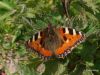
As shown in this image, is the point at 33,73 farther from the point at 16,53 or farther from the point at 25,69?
the point at 16,53

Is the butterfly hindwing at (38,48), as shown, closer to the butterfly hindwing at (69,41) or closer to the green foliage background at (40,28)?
the butterfly hindwing at (69,41)

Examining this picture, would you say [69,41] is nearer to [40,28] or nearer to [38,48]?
[38,48]

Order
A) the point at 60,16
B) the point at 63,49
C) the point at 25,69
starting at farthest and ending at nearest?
the point at 60,16 < the point at 25,69 < the point at 63,49

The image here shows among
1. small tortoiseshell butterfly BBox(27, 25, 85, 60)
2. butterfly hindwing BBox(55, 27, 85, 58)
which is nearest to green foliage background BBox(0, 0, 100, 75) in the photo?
small tortoiseshell butterfly BBox(27, 25, 85, 60)

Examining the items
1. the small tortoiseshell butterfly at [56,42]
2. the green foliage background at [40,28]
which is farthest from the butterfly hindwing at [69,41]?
the green foliage background at [40,28]

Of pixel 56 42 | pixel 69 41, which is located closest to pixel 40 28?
pixel 56 42

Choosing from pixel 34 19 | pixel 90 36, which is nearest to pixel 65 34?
pixel 90 36
